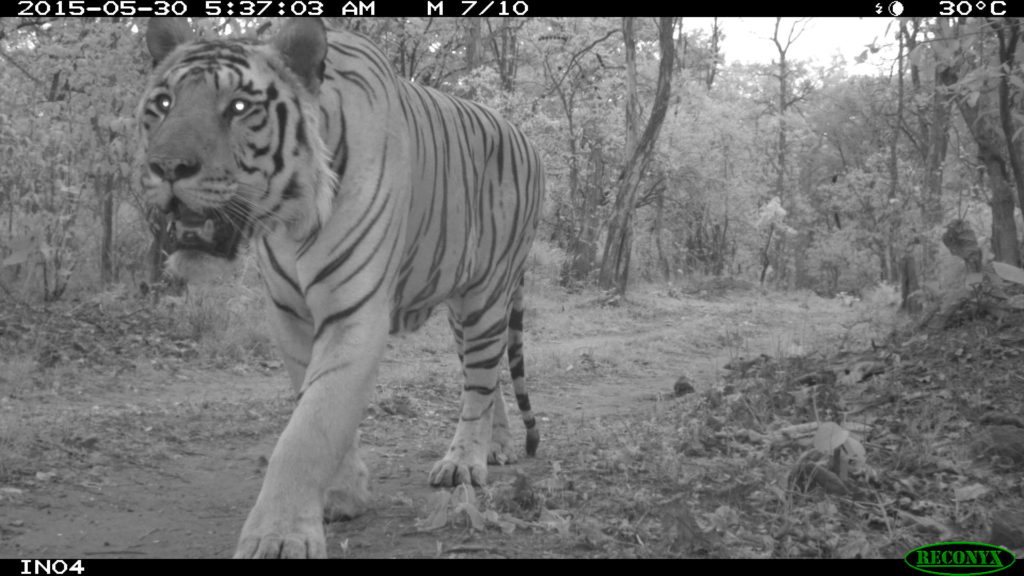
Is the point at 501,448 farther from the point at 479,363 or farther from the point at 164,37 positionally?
the point at 164,37

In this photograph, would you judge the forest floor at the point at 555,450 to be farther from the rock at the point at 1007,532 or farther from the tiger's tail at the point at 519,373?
the tiger's tail at the point at 519,373

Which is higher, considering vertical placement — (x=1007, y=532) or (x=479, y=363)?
(x=479, y=363)

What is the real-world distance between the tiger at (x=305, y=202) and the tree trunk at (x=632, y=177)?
1260 centimetres

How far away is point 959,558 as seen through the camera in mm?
2828

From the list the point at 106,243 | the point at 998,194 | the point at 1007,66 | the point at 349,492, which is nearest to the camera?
the point at 349,492

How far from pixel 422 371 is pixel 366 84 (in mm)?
4706

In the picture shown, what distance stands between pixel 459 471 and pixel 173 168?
2077mm

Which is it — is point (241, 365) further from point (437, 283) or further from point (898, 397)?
point (898, 397)

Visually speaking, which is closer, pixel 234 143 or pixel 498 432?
pixel 234 143

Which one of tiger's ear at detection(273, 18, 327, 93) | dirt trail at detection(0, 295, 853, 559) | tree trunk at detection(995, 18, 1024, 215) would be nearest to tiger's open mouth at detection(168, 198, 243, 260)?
tiger's ear at detection(273, 18, 327, 93)

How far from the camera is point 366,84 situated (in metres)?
3.42

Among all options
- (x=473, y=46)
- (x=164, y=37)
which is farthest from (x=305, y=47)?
(x=473, y=46)

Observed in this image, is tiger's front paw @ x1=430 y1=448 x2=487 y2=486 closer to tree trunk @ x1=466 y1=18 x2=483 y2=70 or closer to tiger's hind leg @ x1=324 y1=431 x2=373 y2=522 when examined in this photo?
tiger's hind leg @ x1=324 y1=431 x2=373 y2=522

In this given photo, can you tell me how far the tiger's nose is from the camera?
8.80 feet
